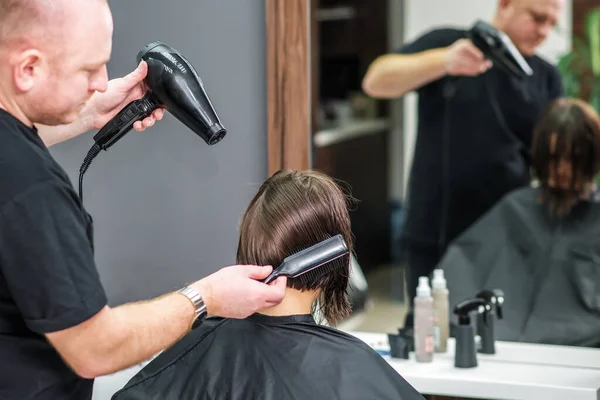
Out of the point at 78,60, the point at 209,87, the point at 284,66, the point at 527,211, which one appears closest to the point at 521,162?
the point at 527,211

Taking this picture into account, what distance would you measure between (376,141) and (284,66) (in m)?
0.38

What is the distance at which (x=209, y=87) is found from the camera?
2.62 m

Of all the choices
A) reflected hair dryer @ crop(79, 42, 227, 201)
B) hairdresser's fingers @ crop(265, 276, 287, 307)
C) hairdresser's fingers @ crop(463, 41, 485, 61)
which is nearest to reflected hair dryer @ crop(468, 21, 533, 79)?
hairdresser's fingers @ crop(463, 41, 485, 61)

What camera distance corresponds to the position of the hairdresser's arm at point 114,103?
75.2 inches

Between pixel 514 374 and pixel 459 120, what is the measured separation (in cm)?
78

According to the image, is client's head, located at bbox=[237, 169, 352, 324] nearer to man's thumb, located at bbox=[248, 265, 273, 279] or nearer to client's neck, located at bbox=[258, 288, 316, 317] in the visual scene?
client's neck, located at bbox=[258, 288, 316, 317]

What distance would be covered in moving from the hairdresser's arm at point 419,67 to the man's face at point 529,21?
0.11 meters

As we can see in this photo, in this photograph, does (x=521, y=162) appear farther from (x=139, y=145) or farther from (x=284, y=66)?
(x=139, y=145)

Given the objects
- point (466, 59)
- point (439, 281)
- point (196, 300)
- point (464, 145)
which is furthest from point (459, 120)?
point (196, 300)

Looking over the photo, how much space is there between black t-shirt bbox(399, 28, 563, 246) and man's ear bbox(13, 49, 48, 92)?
1.41m

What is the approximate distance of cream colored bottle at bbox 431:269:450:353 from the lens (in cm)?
257

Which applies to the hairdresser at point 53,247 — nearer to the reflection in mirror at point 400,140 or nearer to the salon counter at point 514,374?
the salon counter at point 514,374

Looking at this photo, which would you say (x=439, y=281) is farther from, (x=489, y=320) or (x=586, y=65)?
(x=586, y=65)

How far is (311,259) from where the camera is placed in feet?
5.54
